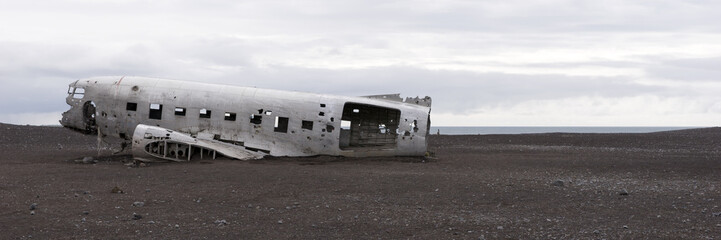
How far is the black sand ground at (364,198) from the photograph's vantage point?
11258 mm

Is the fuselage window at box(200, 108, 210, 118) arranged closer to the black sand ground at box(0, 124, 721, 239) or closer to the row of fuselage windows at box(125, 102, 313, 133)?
the row of fuselage windows at box(125, 102, 313, 133)

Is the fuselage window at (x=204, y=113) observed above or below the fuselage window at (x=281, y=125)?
above

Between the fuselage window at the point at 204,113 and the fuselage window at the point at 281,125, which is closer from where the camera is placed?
the fuselage window at the point at 204,113

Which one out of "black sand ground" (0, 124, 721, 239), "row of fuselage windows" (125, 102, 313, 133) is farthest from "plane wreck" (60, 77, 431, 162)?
"black sand ground" (0, 124, 721, 239)

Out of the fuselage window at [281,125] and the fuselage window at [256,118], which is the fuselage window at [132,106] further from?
the fuselage window at [281,125]

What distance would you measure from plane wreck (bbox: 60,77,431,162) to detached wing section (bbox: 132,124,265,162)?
0.05 m

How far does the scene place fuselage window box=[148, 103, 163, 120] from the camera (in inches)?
953

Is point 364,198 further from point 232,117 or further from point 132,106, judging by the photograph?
point 132,106

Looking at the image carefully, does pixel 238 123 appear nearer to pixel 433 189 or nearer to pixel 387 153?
pixel 387 153

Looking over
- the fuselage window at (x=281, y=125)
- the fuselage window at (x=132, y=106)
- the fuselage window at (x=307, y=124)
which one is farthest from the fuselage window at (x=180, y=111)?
the fuselage window at (x=307, y=124)

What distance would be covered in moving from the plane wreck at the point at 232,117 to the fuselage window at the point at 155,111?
33 mm

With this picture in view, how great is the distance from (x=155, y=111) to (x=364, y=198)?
1170cm

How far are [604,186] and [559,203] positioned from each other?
3.35m

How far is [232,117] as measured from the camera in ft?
78.8
